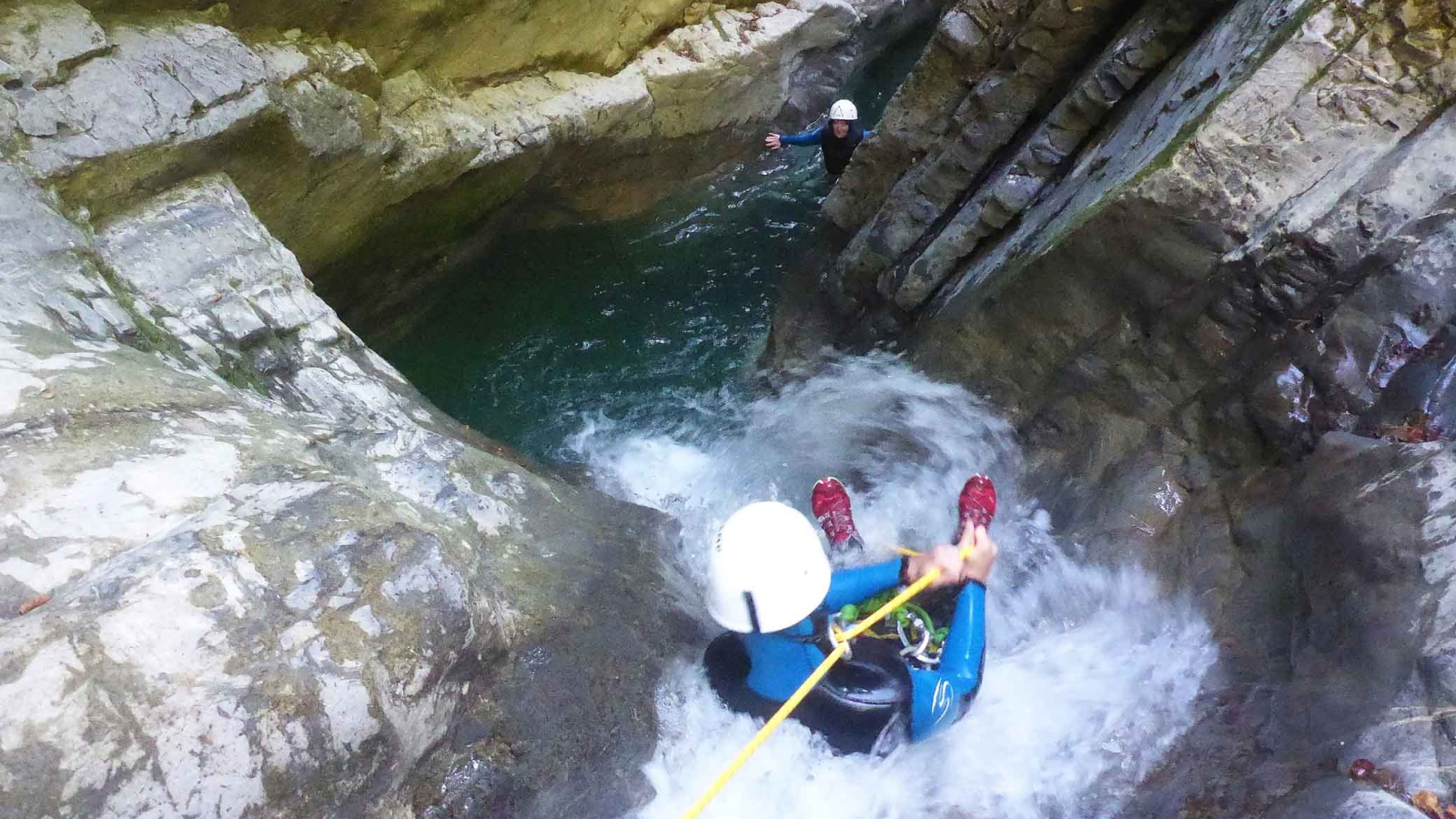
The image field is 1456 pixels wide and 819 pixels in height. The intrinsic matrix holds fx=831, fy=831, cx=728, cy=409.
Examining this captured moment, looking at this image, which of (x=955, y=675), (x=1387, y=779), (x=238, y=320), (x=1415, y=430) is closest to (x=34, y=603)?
(x=238, y=320)

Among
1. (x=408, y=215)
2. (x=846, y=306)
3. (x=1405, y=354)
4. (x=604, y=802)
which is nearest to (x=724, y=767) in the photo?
(x=604, y=802)

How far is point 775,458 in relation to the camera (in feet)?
15.4

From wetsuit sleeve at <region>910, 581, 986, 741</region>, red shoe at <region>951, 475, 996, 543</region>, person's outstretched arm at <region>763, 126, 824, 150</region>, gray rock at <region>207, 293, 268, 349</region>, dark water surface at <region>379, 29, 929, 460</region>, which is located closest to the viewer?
wetsuit sleeve at <region>910, 581, 986, 741</region>

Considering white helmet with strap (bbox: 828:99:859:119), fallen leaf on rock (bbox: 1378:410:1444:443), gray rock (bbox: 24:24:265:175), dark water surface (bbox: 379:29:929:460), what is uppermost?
fallen leaf on rock (bbox: 1378:410:1444:443)

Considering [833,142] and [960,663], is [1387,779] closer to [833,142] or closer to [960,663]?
[960,663]

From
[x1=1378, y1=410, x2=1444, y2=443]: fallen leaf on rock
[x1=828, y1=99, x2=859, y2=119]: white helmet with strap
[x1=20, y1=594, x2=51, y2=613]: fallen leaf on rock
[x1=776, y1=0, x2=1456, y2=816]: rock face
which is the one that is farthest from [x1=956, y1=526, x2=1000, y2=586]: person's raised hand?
[x1=828, y1=99, x2=859, y2=119]: white helmet with strap

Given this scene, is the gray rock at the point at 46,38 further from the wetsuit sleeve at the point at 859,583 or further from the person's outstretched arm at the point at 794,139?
the person's outstretched arm at the point at 794,139

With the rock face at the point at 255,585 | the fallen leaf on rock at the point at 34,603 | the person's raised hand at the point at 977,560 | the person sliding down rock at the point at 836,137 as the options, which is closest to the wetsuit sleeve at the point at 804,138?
the person sliding down rock at the point at 836,137

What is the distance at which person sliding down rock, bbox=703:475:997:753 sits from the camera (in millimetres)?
2691

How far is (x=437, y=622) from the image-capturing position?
2287 mm

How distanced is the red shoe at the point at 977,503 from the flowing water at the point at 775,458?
0.23 m

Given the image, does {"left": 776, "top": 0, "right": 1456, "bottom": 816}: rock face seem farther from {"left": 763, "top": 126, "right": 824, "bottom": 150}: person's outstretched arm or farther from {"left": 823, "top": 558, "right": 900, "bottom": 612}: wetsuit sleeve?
{"left": 763, "top": 126, "right": 824, "bottom": 150}: person's outstretched arm

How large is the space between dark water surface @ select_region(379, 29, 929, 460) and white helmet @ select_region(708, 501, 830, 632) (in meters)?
2.59

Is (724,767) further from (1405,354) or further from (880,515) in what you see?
(1405,354)
